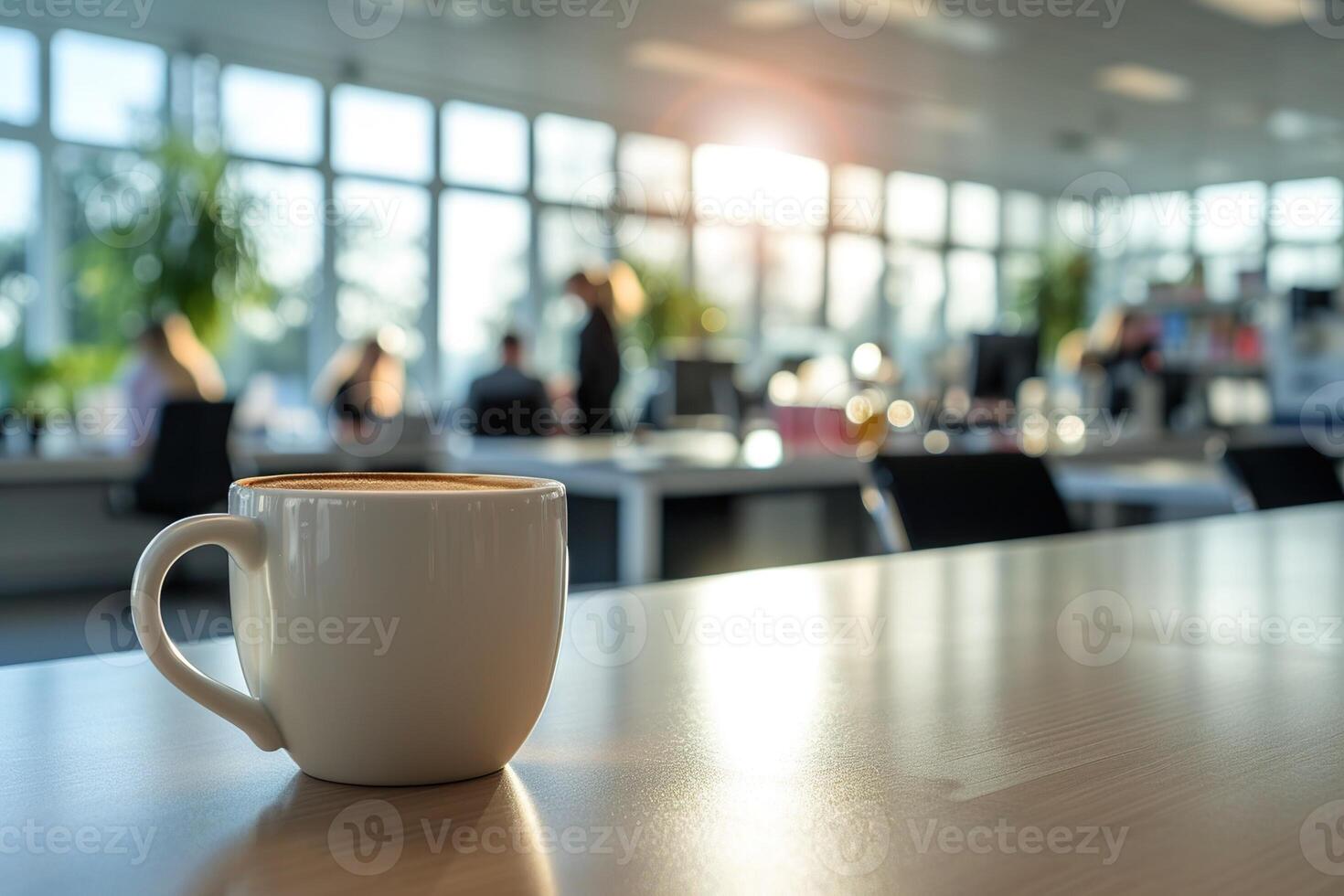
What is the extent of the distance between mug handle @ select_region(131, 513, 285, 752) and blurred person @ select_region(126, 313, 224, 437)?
4.63m

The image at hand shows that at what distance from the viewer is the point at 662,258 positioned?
33.9ft

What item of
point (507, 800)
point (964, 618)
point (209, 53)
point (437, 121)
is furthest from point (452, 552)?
point (437, 121)

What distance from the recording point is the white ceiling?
23.3 feet

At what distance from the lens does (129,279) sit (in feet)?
22.4

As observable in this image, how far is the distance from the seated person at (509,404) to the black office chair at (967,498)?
3499 millimetres

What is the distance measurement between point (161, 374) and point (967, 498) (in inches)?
160

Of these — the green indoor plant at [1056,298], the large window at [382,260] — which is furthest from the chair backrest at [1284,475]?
the green indoor plant at [1056,298]

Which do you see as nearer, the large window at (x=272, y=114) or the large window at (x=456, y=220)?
the large window at (x=456, y=220)

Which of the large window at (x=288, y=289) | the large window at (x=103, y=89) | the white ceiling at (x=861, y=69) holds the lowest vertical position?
the large window at (x=288, y=289)

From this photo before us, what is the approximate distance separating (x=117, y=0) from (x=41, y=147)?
103 centimetres

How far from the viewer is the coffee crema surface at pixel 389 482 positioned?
46cm

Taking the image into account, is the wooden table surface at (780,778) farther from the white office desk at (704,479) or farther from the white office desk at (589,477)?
the white office desk at (589,477)

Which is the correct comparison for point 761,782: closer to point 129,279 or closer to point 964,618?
point 964,618

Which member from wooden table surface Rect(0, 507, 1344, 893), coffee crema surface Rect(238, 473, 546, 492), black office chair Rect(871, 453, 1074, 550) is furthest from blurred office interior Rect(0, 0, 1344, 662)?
coffee crema surface Rect(238, 473, 546, 492)
